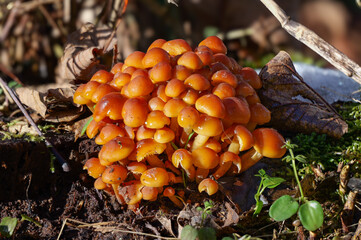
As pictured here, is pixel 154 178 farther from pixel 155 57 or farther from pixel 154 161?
pixel 155 57

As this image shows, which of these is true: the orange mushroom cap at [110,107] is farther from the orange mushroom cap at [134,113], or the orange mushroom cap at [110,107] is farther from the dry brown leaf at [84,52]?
the dry brown leaf at [84,52]

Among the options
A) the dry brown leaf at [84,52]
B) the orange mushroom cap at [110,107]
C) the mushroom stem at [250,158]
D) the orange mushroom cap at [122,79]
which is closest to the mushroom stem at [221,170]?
the mushroom stem at [250,158]

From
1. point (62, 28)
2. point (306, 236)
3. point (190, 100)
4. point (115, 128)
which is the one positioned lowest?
point (62, 28)

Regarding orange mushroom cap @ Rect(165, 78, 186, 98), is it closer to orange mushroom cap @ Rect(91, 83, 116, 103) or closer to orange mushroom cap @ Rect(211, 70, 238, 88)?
orange mushroom cap @ Rect(211, 70, 238, 88)

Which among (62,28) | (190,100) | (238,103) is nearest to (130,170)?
(190,100)

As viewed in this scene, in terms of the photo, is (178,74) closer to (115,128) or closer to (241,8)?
(115,128)

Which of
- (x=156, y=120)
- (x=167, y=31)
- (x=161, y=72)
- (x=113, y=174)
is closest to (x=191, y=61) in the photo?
(x=161, y=72)
